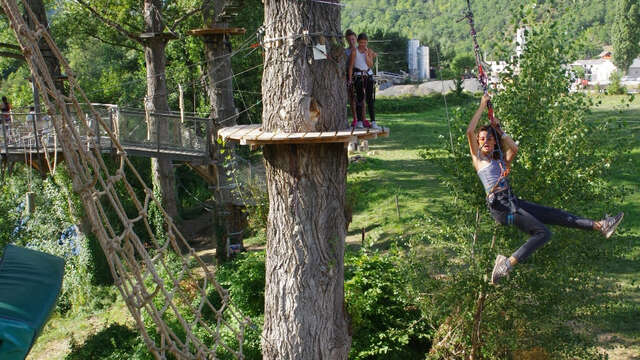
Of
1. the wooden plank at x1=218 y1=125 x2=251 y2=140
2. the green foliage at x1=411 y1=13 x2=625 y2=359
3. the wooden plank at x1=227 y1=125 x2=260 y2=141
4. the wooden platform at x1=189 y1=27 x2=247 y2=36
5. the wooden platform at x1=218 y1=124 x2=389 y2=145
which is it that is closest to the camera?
the wooden platform at x1=218 y1=124 x2=389 y2=145

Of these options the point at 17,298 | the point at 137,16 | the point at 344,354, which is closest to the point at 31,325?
the point at 17,298

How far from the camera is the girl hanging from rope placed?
16.7 ft

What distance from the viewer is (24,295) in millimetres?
3850

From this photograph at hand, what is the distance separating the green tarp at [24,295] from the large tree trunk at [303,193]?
177 cm

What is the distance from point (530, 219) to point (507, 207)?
0.70ft

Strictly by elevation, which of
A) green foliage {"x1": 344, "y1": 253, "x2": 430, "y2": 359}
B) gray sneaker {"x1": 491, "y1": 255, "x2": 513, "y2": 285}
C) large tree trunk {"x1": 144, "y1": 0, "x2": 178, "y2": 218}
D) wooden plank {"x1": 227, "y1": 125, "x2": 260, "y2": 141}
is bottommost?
green foliage {"x1": 344, "y1": 253, "x2": 430, "y2": 359}

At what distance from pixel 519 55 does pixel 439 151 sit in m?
1.30

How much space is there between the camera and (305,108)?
15.9 ft

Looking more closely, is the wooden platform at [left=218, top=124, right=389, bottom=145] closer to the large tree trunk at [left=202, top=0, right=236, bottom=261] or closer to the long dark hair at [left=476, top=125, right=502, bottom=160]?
the long dark hair at [left=476, top=125, right=502, bottom=160]

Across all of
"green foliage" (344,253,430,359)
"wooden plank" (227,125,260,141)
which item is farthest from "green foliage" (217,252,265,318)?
"wooden plank" (227,125,260,141)

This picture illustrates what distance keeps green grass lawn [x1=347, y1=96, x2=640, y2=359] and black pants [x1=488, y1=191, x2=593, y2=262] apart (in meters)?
1.41

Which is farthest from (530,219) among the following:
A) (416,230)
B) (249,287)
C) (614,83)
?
(614,83)

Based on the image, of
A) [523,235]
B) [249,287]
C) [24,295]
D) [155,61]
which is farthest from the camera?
[155,61]

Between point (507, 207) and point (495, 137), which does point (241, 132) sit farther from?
point (507, 207)
